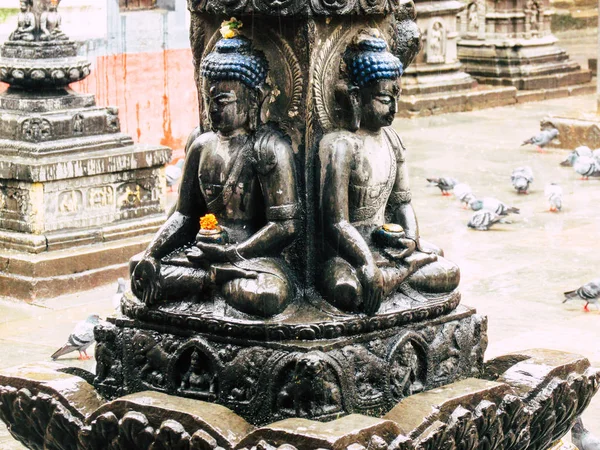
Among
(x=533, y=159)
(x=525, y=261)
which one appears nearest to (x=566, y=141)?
(x=533, y=159)

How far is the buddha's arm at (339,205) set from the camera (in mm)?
4750

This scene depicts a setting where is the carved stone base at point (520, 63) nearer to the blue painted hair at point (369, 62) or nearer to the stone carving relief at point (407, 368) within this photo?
the blue painted hair at point (369, 62)

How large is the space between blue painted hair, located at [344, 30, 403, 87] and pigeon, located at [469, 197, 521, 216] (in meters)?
5.89

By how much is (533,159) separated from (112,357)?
31.5 feet

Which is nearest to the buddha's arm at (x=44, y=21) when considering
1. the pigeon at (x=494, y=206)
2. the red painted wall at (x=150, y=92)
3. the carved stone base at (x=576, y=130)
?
the red painted wall at (x=150, y=92)

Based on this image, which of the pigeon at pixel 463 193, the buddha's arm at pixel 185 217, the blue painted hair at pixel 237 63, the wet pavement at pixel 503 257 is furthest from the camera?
the pigeon at pixel 463 193

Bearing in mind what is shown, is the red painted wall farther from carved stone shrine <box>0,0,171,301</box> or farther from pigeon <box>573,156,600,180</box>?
pigeon <box>573,156,600,180</box>

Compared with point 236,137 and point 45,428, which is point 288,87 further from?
point 45,428

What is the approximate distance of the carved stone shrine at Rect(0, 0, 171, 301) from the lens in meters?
8.56

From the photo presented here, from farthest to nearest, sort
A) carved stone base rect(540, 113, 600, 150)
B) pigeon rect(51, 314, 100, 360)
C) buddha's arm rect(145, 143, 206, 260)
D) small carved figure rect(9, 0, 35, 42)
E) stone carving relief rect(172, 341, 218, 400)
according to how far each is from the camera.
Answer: carved stone base rect(540, 113, 600, 150), small carved figure rect(9, 0, 35, 42), pigeon rect(51, 314, 100, 360), buddha's arm rect(145, 143, 206, 260), stone carving relief rect(172, 341, 218, 400)

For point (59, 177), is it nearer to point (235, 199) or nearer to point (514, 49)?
point (235, 199)

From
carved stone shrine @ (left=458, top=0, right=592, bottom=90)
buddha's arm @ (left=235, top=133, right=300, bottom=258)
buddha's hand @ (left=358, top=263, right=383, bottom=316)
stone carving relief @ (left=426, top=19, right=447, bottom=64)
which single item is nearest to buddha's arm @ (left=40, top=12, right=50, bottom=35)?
buddha's arm @ (left=235, top=133, right=300, bottom=258)

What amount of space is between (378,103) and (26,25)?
479 centimetres

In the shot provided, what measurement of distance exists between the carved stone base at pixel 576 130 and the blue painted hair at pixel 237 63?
10170mm
